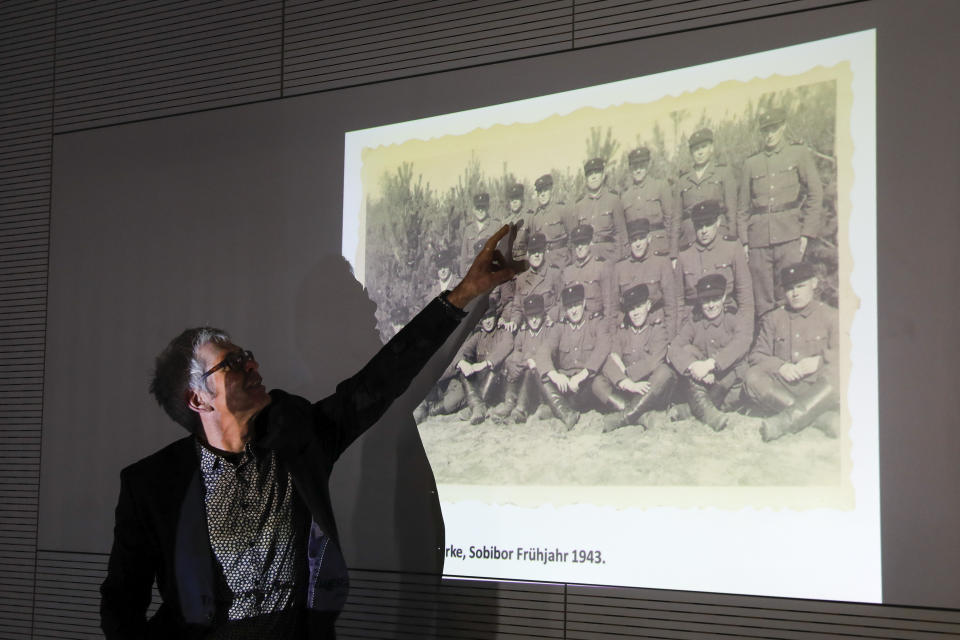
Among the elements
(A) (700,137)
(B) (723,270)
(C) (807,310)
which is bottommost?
(C) (807,310)

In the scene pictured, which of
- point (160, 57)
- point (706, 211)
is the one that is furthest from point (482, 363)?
point (160, 57)

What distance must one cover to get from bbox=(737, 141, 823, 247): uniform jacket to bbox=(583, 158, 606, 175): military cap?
1.27ft

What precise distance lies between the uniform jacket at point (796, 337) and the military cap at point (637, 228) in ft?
1.26

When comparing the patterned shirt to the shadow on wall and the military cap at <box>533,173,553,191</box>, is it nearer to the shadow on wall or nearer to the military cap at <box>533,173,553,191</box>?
the shadow on wall

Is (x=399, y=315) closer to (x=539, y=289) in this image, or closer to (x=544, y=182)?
(x=539, y=289)

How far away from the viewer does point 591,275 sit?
282 cm

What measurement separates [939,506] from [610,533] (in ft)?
2.56

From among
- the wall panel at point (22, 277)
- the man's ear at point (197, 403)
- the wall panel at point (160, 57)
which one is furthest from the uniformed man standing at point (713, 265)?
the wall panel at point (22, 277)

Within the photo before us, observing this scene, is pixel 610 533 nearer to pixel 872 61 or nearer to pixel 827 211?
pixel 827 211

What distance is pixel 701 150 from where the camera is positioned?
2693mm

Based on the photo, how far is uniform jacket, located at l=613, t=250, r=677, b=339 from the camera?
270 cm

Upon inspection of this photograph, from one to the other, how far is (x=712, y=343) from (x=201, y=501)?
1.34 meters

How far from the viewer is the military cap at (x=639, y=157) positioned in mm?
2771

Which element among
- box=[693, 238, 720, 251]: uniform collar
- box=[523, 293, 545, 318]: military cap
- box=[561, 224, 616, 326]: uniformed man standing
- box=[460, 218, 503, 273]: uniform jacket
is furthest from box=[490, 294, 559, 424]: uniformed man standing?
box=[693, 238, 720, 251]: uniform collar
